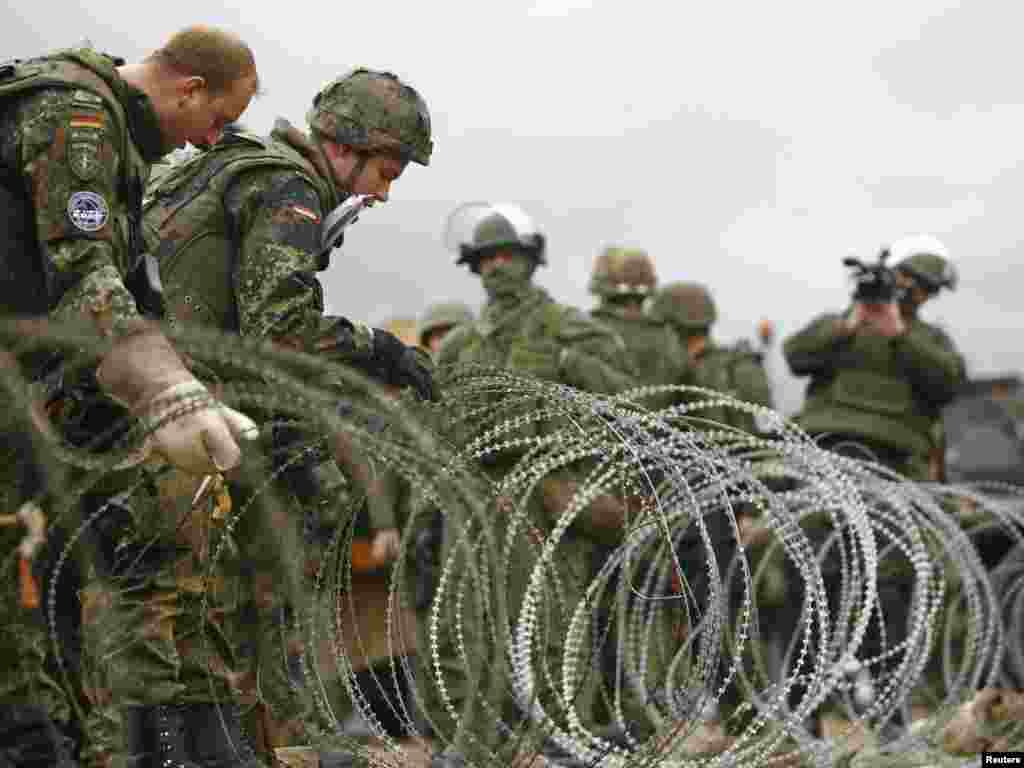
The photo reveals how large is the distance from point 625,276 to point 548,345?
2.69 meters

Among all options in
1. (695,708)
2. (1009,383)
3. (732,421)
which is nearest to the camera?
(695,708)

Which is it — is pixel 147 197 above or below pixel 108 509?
above

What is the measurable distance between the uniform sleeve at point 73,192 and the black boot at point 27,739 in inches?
47.7

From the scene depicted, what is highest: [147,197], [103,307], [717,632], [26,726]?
[147,197]

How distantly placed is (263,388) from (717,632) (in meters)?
1.46

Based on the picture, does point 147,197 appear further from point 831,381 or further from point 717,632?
point 831,381

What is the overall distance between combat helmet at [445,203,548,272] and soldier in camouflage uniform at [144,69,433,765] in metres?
3.66

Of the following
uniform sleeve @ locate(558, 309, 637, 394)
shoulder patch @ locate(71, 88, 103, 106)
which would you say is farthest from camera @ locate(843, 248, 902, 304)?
shoulder patch @ locate(71, 88, 103, 106)

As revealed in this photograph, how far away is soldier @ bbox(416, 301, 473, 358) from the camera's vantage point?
11.3 m

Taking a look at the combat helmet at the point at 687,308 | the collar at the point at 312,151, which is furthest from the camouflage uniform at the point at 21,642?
the combat helmet at the point at 687,308

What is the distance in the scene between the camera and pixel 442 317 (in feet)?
37.7

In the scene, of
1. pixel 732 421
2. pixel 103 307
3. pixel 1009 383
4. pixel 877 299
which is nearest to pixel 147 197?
pixel 103 307

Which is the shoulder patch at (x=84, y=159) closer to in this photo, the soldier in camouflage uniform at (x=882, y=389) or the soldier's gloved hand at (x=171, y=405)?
the soldier's gloved hand at (x=171, y=405)

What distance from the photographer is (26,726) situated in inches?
181
